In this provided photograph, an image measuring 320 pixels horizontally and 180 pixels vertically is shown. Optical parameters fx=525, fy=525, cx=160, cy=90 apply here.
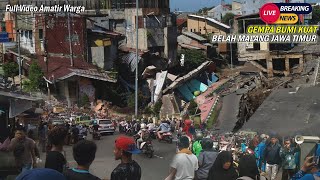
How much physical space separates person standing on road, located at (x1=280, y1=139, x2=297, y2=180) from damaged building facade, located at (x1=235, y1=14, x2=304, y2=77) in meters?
25.5

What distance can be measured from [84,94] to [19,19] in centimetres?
925

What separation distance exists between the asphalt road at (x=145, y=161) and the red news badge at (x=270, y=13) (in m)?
25.0

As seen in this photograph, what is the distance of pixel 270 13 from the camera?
40.5m

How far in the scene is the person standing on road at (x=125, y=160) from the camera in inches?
203

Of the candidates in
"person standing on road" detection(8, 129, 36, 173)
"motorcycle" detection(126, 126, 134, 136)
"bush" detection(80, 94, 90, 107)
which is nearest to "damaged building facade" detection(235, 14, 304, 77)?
"bush" detection(80, 94, 90, 107)

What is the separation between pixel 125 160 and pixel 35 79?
2696 cm

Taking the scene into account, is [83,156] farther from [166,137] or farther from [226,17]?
[226,17]

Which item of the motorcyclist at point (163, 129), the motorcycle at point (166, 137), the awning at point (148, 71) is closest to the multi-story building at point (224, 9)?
the awning at point (148, 71)

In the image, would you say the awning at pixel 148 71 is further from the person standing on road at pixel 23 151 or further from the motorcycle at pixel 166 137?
the person standing on road at pixel 23 151

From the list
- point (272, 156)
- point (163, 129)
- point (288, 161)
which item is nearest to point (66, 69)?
point (163, 129)

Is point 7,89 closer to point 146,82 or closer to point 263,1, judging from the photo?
point 146,82

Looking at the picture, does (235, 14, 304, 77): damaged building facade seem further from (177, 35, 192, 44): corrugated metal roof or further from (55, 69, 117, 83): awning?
(55, 69, 117, 83): awning

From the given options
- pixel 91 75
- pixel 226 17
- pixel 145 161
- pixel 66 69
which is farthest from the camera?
pixel 226 17

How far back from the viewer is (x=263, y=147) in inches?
424
